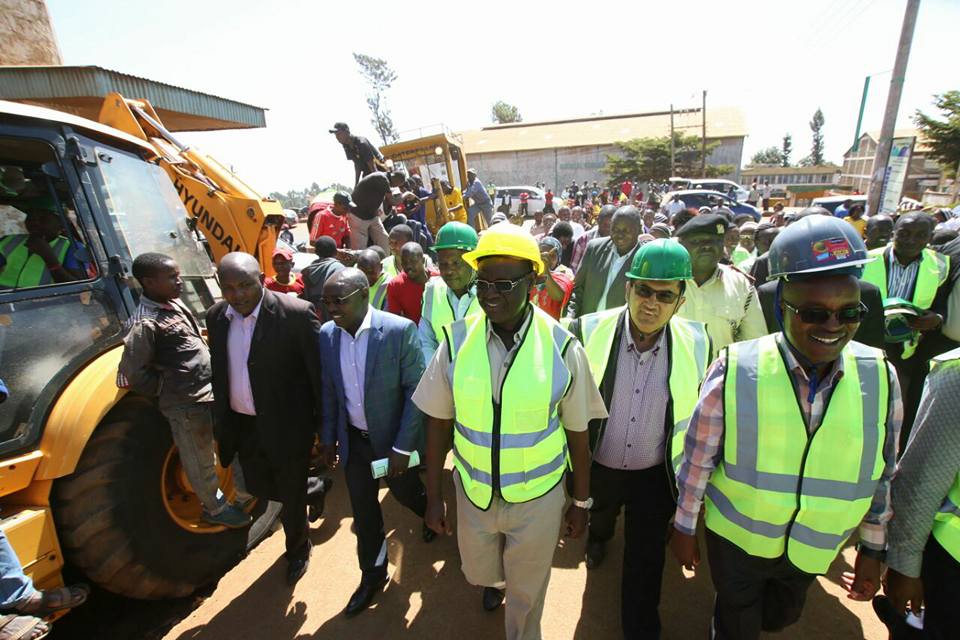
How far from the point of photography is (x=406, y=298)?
381 cm

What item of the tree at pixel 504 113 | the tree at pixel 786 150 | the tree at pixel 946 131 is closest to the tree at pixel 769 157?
the tree at pixel 786 150

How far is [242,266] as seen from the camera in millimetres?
2561

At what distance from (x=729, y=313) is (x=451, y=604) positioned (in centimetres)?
251

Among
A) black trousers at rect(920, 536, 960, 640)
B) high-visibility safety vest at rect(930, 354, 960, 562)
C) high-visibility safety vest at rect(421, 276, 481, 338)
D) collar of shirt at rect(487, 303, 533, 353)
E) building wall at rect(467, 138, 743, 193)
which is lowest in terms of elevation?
black trousers at rect(920, 536, 960, 640)

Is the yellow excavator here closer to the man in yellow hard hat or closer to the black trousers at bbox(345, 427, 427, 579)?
the black trousers at bbox(345, 427, 427, 579)

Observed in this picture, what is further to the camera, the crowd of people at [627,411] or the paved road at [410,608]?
the paved road at [410,608]

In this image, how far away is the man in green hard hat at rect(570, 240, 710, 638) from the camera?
2.10 m

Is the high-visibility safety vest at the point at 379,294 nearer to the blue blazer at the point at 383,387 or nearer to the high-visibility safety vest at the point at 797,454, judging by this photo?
the blue blazer at the point at 383,387

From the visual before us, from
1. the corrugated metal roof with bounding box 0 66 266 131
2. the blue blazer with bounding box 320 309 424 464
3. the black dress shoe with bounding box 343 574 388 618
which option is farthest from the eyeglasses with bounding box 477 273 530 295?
the corrugated metal roof with bounding box 0 66 266 131

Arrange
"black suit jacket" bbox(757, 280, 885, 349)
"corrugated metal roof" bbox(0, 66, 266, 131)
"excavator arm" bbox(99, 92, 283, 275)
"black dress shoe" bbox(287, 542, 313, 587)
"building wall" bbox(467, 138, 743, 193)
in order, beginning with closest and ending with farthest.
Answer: "black suit jacket" bbox(757, 280, 885, 349) < "black dress shoe" bbox(287, 542, 313, 587) < "corrugated metal roof" bbox(0, 66, 266, 131) < "excavator arm" bbox(99, 92, 283, 275) < "building wall" bbox(467, 138, 743, 193)

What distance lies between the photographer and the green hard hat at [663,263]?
205 centimetres

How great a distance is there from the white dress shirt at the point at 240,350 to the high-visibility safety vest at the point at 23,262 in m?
1.16

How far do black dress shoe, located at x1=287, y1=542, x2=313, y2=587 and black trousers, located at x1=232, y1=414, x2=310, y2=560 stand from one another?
0.04 m

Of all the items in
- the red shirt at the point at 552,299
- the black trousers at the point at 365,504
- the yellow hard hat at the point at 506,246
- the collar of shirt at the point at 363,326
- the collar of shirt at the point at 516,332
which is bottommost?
the black trousers at the point at 365,504
